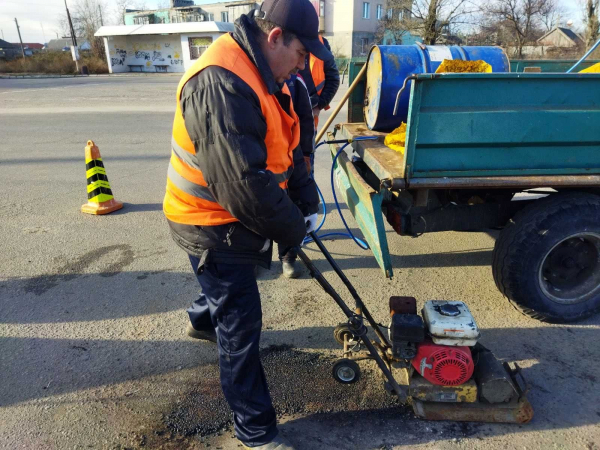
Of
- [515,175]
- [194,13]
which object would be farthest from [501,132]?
[194,13]

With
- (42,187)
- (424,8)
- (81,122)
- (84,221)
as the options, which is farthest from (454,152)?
(424,8)

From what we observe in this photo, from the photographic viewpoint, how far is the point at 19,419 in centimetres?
243

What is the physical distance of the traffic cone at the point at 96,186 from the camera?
527 centimetres

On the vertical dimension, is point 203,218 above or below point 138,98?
above

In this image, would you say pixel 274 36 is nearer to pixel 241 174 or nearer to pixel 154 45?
pixel 241 174

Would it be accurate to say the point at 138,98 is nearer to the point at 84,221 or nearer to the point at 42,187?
the point at 42,187

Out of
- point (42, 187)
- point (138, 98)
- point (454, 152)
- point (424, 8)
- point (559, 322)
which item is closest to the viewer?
point (454, 152)

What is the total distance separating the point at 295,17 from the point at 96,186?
4.23m

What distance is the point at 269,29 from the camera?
1.80m

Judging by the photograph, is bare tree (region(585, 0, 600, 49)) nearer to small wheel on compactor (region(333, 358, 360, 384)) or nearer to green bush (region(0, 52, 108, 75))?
small wheel on compactor (region(333, 358, 360, 384))

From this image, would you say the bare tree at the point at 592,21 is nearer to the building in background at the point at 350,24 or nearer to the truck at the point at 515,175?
the truck at the point at 515,175

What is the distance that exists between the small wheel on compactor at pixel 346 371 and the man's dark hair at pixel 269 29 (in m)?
1.69

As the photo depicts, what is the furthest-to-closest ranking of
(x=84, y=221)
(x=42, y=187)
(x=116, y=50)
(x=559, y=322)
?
1. (x=116, y=50)
2. (x=42, y=187)
3. (x=84, y=221)
4. (x=559, y=322)

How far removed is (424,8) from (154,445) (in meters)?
31.1
